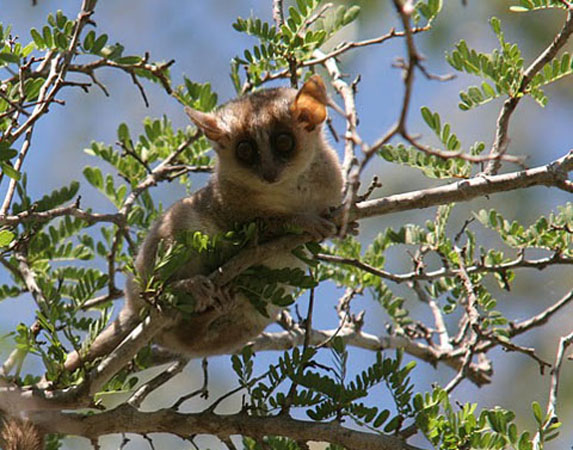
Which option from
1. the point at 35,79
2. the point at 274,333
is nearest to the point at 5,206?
the point at 35,79

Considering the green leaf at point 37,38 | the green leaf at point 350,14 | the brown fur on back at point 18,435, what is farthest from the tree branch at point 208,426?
the green leaf at point 350,14

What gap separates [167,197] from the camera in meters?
6.86

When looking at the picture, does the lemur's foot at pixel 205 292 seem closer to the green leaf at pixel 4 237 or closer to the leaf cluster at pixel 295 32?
the green leaf at pixel 4 237

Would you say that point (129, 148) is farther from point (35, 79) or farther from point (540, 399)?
point (540, 399)

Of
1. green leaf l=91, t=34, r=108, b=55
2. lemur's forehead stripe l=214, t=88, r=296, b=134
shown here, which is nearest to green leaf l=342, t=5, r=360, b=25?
lemur's forehead stripe l=214, t=88, r=296, b=134

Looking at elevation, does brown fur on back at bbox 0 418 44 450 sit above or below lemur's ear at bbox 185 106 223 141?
below

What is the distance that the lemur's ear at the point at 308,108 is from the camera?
405 cm

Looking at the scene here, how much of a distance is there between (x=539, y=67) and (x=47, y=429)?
8.58ft

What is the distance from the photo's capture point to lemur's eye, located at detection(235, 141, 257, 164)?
14.0 ft

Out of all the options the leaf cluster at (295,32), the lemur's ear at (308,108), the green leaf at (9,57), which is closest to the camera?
the green leaf at (9,57)

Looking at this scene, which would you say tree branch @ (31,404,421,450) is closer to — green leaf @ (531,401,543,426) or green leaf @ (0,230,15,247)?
green leaf @ (531,401,543,426)

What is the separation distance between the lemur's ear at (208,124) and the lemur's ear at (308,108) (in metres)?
0.40

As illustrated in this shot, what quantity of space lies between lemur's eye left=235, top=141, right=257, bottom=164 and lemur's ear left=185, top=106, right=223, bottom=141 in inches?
4.6

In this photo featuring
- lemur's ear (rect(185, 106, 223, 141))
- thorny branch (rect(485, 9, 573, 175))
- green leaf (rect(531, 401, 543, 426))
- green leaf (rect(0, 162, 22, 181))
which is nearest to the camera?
green leaf (rect(531, 401, 543, 426))
